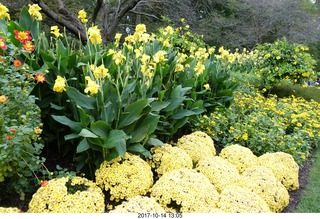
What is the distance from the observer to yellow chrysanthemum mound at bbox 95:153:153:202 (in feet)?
7.28

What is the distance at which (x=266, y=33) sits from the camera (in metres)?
18.9

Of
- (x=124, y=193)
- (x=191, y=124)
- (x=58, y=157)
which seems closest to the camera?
(x=124, y=193)

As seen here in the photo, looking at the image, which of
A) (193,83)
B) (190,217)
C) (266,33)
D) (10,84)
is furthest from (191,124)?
(266,33)

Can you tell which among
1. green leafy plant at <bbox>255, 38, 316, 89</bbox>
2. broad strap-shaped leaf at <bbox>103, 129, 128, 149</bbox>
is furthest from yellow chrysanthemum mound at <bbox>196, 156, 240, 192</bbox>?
green leafy plant at <bbox>255, 38, 316, 89</bbox>

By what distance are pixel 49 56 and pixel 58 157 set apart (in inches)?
35.7

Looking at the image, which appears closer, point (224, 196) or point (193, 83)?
point (224, 196)

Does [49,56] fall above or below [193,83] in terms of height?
above

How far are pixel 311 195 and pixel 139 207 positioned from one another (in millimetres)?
2074

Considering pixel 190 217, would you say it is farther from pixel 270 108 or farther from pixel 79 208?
pixel 270 108

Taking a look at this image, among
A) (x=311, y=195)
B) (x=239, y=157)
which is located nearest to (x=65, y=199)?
(x=239, y=157)

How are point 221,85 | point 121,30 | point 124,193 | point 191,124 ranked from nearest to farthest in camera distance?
point 124,193 → point 191,124 → point 221,85 → point 121,30

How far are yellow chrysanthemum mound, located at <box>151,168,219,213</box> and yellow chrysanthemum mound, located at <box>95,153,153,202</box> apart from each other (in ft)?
0.38

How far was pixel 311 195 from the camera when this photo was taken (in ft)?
10.2

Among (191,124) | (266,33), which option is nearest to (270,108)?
(191,124)
